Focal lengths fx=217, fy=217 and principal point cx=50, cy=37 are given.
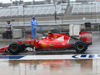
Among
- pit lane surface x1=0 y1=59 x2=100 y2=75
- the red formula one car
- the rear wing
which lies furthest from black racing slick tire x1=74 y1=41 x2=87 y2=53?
pit lane surface x1=0 y1=59 x2=100 y2=75

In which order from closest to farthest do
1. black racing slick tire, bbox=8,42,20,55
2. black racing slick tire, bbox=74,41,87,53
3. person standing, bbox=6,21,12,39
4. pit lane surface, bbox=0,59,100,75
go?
pit lane surface, bbox=0,59,100,75
black racing slick tire, bbox=74,41,87,53
black racing slick tire, bbox=8,42,20,55
person standing, bbox=6,21,12,39

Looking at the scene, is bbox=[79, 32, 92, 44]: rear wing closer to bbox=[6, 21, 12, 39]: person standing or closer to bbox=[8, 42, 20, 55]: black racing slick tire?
bbox=[8, 42, 20, 55]: black racing slick tire

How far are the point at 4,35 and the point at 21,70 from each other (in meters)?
11.8

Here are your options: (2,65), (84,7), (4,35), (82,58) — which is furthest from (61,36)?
(84,7)

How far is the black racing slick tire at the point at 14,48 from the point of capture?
10.6 m

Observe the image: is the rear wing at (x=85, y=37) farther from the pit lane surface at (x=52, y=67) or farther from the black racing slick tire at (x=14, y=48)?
the black racing slick tire at (x=14, y=48)

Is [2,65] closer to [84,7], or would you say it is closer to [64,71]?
[64,71]

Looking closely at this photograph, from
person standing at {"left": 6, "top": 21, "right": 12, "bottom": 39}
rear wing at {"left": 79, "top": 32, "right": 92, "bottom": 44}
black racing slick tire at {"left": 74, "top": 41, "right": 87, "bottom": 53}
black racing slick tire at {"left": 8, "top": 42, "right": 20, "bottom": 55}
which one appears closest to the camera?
black racing slick tire at {"left": 74, "top": 41, "right": 87, "bottom": 53}

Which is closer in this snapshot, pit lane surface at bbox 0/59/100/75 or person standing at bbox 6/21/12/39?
pit lane surface at bbox 0/59/100/75

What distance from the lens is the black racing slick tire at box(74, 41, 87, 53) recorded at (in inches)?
409

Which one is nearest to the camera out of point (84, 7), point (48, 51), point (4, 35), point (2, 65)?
point (2, 65)

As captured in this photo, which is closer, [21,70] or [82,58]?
[21,70]

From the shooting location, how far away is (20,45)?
1071 cm

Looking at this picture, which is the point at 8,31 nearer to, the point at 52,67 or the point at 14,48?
the point at 14,48
